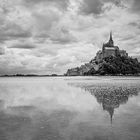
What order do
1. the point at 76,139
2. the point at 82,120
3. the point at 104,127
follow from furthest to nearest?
the point at 82,120 → the point at 104,127 → the point at 76,139

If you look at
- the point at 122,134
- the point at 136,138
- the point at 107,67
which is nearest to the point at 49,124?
the point at 122,134

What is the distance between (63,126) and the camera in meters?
9.99

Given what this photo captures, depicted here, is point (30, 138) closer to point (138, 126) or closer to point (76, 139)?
point (76, 139)

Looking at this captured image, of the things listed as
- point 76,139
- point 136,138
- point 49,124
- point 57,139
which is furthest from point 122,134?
point 49,124

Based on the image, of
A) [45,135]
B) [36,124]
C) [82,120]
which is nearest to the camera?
[45,135]

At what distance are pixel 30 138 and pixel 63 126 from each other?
2.26 m

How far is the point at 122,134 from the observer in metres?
8.56

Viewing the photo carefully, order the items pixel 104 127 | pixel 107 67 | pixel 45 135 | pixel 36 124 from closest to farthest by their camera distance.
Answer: pixel 45 135, pixel 104 127, pixel 36 124, pixel 107 67

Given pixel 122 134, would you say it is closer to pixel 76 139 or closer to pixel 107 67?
pixel 76 139

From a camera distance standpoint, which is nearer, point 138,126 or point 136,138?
point 136,138

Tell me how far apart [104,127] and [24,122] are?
175 inches

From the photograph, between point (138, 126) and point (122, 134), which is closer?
point (122, 134)

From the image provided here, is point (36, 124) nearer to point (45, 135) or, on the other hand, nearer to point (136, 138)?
point (45, 135)

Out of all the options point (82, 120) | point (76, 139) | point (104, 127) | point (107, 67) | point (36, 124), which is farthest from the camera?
point (107, 67)
